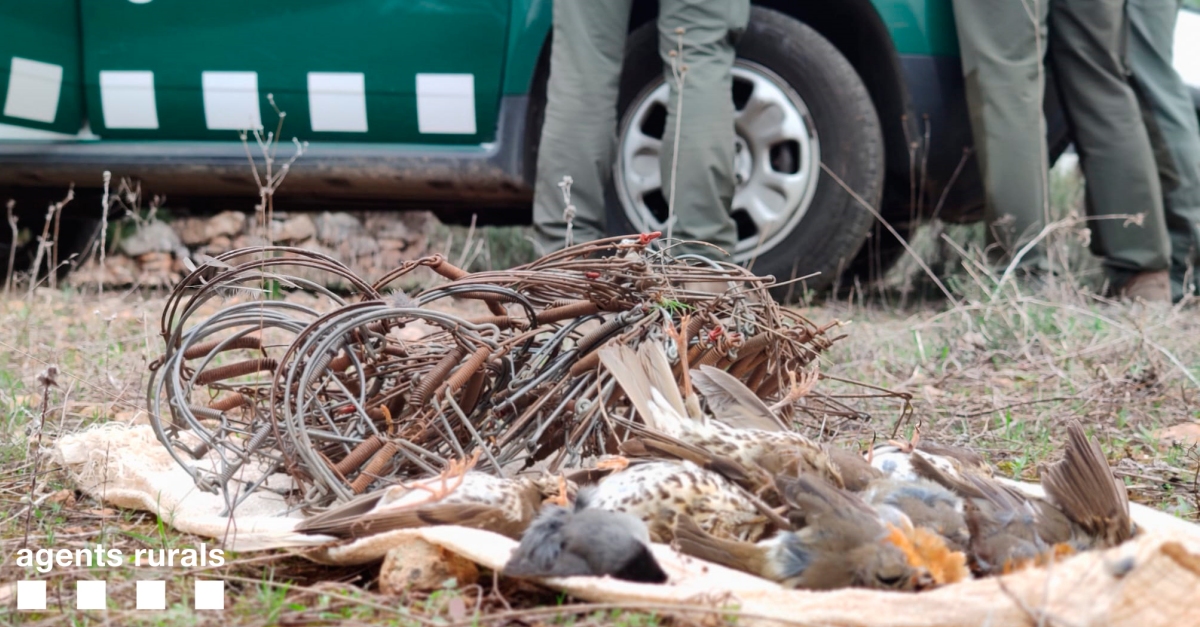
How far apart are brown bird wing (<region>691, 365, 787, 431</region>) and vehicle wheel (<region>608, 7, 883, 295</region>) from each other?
1.94 meters

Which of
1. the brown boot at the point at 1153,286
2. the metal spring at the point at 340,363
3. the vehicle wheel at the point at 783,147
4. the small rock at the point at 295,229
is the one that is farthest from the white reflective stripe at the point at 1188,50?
the small rock at the point at 295,229

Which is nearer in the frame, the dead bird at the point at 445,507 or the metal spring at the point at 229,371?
the dead bird at the point at 445,507

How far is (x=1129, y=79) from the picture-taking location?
4.05 metres

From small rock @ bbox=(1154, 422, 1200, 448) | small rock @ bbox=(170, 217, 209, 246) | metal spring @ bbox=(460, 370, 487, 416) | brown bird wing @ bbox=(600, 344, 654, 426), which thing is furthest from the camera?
small rock @ bbox=(170, 217, 209, 246)

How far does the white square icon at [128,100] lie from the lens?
4.03 m

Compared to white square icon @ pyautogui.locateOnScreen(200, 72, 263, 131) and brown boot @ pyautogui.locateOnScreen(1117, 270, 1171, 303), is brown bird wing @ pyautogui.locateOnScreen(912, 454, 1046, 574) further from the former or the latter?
white square icon @ pyautogui.locateOnScreen(200, 72, 263, 131)

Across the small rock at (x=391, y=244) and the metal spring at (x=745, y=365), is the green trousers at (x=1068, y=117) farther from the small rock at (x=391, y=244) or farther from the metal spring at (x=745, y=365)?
the small rock at (x=391, y=244)

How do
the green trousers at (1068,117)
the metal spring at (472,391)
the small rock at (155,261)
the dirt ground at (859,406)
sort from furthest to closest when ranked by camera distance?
1. the small rock at (155,261)
2. the green trousers at (1068,117)
3. the metal spring at (472,391)
4. the dirt ground at (859,406)

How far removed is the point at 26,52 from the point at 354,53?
125 cm

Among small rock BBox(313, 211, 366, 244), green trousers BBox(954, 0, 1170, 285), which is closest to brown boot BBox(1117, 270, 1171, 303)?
green trousers BBox(954, 0, 1170, 285)

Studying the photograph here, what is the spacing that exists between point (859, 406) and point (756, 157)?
1.34 metres

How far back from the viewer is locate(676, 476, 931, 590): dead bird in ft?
4.75

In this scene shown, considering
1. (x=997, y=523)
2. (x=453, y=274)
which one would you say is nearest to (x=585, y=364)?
(x=453, y=274)

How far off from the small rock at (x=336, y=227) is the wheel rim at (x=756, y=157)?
2.83 meters
